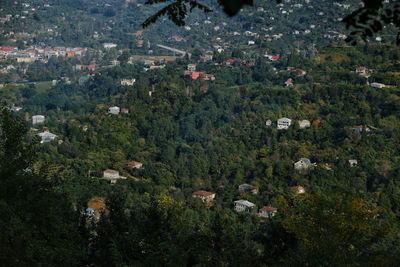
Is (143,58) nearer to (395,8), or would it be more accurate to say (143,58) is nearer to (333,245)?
(333,245)

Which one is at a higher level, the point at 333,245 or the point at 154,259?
the point at 333,245

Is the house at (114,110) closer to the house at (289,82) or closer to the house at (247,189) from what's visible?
the house at (289,82)

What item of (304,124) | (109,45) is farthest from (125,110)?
(109,45)

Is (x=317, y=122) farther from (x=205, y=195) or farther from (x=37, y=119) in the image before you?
(x=37, y=119)

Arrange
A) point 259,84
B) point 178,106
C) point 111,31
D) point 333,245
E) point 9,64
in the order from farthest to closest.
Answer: point 111,31 → point 9,64 → point 259,84 → point 178,106 → point 333,245

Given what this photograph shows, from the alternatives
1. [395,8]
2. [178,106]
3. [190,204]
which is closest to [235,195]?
[190,204]

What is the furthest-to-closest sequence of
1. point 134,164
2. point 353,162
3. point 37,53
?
point 37,53 → point 134,164 → point 353,162
